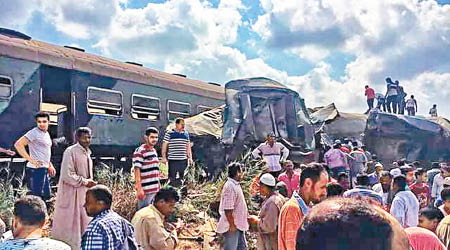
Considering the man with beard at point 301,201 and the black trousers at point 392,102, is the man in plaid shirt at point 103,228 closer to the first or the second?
the man with beard at point 301,201

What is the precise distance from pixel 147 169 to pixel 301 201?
3.15 meters

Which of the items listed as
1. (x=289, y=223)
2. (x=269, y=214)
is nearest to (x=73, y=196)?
(x=269, y=214)

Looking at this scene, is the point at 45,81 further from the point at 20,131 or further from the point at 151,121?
the point at 151,121

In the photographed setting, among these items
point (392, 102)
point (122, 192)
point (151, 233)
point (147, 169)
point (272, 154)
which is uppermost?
point (392, 102)

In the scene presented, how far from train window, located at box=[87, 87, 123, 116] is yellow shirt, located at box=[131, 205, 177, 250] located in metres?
6.16

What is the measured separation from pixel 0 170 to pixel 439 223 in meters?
6.78

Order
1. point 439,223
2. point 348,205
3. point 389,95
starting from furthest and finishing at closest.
A: point 389,95
point 439,223
point 348,205

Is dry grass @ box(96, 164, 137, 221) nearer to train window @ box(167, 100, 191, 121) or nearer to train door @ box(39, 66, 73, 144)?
train door @ box(39, 66, 73, 144)

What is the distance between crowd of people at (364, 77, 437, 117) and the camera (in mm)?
15969

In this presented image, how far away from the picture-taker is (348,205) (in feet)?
4.03

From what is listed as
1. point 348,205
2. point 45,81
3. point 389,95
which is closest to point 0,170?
point 45,81

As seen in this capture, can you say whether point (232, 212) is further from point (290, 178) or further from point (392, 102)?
point (392, 102)

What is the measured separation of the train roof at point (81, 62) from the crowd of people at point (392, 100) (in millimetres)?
5965

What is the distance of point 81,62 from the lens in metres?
10.1
